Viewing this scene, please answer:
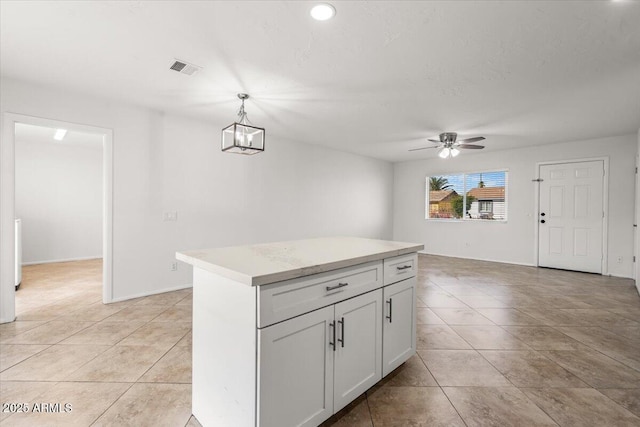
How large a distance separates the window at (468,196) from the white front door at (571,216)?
740mm

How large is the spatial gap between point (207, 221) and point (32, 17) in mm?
2811

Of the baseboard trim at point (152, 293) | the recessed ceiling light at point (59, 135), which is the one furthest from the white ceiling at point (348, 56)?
the recessed ceiling light at point (59, 135)

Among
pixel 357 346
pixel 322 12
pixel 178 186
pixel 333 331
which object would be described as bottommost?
pixel 357 346

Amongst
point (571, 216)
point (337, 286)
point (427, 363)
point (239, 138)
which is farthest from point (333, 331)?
point (571, 216)

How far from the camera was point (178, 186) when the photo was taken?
408cm

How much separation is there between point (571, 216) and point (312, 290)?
6.17 meters

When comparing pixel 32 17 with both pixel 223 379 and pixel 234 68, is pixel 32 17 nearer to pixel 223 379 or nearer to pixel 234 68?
pixel 234 68

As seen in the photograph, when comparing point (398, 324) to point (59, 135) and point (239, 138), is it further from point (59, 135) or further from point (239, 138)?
point (59, 135)

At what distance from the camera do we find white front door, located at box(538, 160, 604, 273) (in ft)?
17.0

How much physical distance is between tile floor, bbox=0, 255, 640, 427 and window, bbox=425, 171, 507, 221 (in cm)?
279

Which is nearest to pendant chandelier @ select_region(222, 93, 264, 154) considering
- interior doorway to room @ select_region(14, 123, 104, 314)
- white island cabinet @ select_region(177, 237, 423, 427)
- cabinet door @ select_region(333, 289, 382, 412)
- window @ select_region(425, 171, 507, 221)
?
white island cabinet @ select_region(177, 237, 423, 427)

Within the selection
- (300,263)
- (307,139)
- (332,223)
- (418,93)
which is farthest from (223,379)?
(332,223)

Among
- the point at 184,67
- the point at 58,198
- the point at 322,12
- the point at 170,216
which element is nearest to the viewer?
the point at 322,12

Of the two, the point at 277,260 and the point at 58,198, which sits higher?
the point at 58,198
